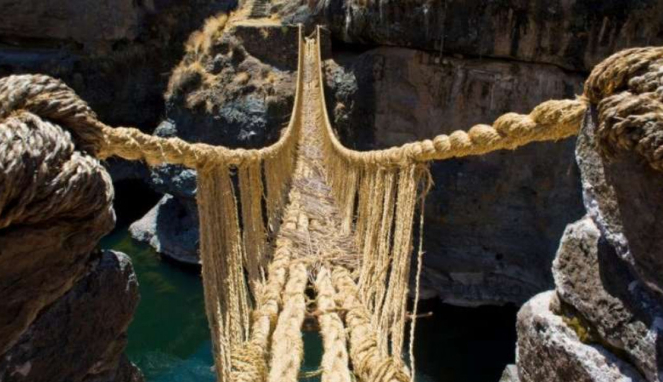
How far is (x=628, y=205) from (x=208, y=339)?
846cm

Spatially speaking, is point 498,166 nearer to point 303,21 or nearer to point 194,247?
point 303,21

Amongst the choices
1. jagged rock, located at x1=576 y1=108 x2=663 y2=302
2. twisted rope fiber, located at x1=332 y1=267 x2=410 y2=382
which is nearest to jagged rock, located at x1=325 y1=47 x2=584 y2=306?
twisted rope fiber, located at x1=332 y1=267 x2=410 y2=382

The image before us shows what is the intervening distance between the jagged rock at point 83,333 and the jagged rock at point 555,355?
73 centimetres

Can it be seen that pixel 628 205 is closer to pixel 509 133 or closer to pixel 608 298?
pixel 608 298

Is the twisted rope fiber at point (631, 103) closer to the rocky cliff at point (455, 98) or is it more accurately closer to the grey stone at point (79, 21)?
the rocky cliff at point (455, 98)

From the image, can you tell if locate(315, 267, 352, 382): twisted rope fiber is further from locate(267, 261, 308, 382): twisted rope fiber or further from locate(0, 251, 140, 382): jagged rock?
locate(0, 251, 140, 382): jagged rock

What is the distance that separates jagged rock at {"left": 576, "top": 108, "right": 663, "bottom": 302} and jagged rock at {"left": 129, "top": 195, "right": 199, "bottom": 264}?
9.80 m

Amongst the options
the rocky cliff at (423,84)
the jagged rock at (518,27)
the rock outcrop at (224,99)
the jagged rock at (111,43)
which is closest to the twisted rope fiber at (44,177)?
the rocky cliff at (423,84)

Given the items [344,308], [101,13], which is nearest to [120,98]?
[101,13]

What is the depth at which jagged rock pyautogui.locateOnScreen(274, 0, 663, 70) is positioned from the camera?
7578mm

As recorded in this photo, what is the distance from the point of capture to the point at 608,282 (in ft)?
2.92

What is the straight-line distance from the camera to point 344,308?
7.50 feet

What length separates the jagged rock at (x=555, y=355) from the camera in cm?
89

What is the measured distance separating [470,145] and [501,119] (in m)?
0.22
